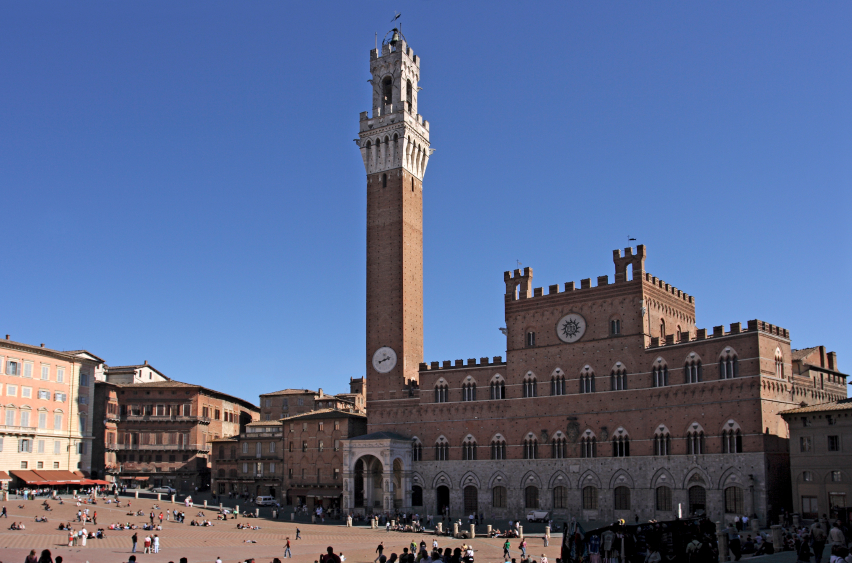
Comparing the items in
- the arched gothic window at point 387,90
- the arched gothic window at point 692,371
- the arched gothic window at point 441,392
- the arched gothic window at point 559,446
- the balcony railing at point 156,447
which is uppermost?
the arched gothic window at point 387,90

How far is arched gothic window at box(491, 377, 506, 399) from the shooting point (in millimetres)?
60719

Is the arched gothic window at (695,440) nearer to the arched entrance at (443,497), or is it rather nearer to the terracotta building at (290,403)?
the arched entrance at (443,497)

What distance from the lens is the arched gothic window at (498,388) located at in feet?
199

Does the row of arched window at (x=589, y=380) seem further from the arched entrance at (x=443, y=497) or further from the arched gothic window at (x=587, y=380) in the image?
the arched entrance at (x=443, y=497)

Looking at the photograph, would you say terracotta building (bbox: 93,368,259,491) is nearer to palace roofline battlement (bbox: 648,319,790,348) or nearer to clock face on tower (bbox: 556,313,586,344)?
clock face on tower (bbox: 556,313,586,344)

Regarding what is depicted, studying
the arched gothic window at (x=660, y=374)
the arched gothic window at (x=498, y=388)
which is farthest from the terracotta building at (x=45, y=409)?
the arched gothic window at (x=660, y=374)

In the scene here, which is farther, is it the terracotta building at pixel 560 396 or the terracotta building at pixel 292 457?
the terracotta building at pixel 292 457

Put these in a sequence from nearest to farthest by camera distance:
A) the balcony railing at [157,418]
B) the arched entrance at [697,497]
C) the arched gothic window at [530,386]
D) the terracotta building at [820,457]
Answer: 1. the terracotta building at [820,457]
2. the arched entrance at [697,497]
3. the arched gothic window at [530,386]
4. the balcony railing at [157,418]

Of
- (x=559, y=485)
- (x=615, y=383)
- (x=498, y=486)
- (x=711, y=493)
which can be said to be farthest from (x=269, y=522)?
(x=711, y=493)

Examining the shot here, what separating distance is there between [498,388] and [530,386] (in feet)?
9.23

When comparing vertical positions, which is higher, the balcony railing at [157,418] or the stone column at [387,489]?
the balcony railing at [157,418]

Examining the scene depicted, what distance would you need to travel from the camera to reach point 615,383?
54969mm

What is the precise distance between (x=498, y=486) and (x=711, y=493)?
1605 cm

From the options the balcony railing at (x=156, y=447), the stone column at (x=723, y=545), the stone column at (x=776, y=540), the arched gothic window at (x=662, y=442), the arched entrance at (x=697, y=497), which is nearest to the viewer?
the stone column at (x=723, y=545)
